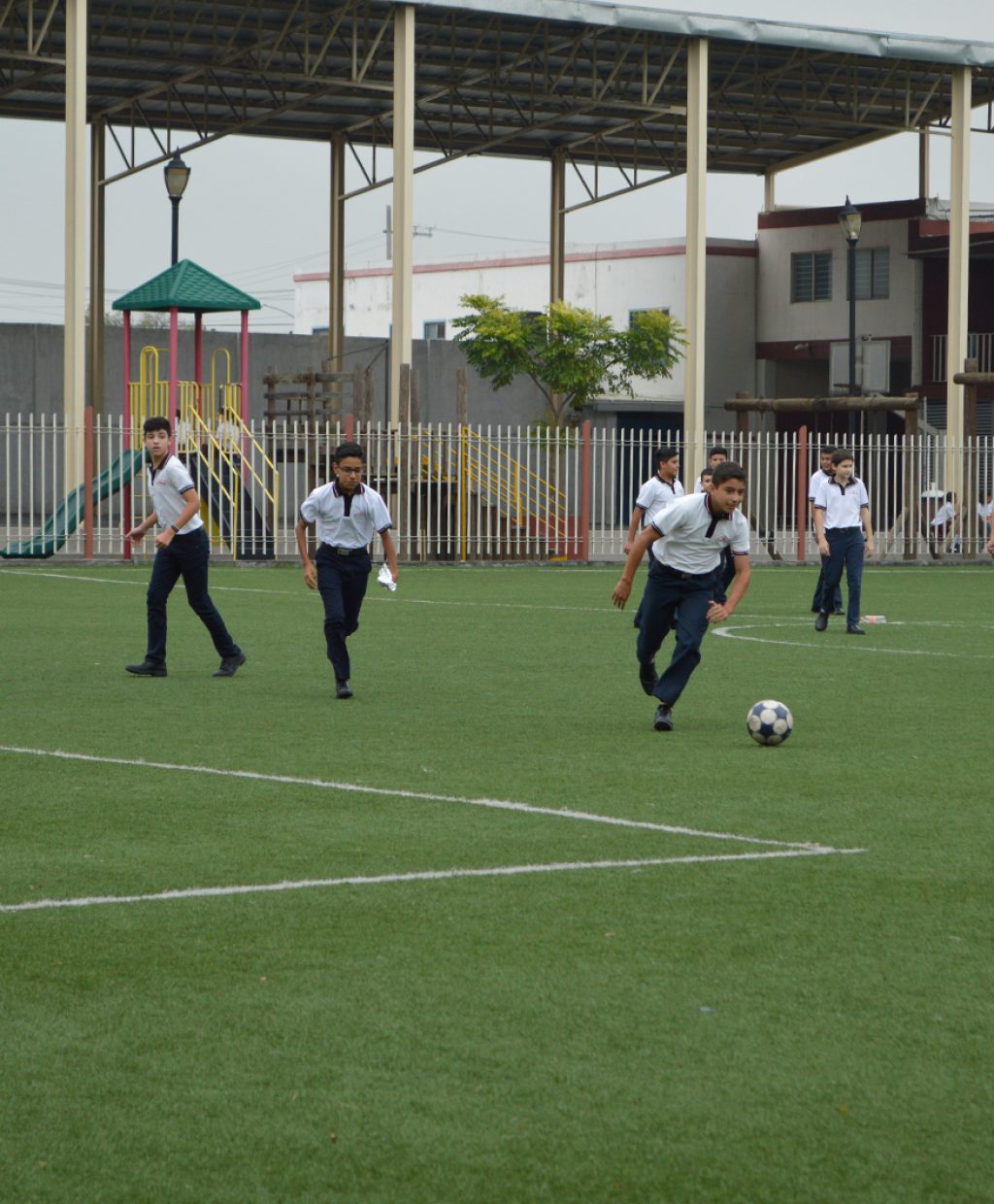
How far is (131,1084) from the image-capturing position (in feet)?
16.0

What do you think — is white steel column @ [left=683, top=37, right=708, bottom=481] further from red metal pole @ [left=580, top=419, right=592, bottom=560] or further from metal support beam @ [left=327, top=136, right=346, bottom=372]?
metal support beam @ [left=327, top=136, right=346, bottom=372]

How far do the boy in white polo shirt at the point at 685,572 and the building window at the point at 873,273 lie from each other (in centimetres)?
4075

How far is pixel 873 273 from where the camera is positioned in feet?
168

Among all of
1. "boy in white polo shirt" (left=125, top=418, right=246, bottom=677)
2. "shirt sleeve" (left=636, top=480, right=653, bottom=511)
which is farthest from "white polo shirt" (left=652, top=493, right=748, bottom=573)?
"shirt sleeve" (left=636, top=480, right=653, bottom=511)

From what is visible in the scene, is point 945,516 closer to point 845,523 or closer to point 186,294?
point 186,294

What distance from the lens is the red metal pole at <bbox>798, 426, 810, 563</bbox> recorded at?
3388 cm

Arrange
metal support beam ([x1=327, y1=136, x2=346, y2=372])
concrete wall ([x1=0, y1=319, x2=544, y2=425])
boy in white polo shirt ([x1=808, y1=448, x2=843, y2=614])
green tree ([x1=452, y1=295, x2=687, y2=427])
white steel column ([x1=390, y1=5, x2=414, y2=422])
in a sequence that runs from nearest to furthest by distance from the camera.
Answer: boy in white polo shirt ([x1=808, y1=448, x2=843, y2=614]) → white steel column ([x1=390, y1=5, x2=414, y2=422]) → green tree ([x1=452, y1=295, x2=687, y2=427]) → metal support beam ([x1=327, y1=136, x2=346, y2=372]) → concrete wall ([x1=0, y1=319, x2=544, y2=425])

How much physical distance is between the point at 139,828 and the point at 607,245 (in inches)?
1938

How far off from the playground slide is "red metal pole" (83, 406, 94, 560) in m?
0.32

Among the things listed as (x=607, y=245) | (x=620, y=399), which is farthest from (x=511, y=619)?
(x=607, y=245)

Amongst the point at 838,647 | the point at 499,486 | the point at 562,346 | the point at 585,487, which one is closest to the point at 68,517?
the point at 499,486

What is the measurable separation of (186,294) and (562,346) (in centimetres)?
1420

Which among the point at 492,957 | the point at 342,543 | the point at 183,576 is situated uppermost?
the point at 342,543

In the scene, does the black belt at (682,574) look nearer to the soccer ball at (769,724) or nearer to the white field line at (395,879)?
the soccer ball at (769,724)
